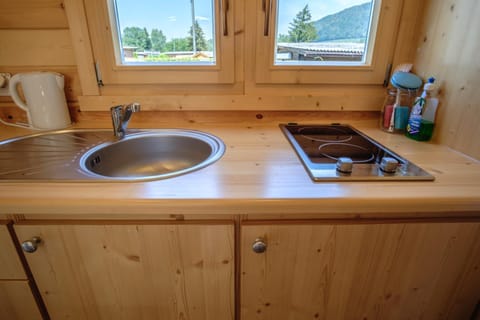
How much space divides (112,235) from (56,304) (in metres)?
0.32

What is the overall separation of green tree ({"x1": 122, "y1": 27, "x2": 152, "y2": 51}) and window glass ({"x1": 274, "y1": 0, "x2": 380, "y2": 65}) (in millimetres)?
559

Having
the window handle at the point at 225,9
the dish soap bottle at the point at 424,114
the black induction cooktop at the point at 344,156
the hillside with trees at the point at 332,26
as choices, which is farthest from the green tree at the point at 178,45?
the dish soap bottle at the point at 424,114

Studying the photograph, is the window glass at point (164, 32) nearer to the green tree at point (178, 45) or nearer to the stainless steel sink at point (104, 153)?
the green tree at point (178, 45)

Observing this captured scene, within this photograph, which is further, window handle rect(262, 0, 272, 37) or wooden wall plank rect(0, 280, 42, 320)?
window handle rect(262, 0, 272, 37)

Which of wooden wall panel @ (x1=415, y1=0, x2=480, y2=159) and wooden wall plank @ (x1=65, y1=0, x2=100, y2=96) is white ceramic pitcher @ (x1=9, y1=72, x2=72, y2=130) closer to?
wooden wall plank @ (x1=65, y1=0, x2=100, y2=96)

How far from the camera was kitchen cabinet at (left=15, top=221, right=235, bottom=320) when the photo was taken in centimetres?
62

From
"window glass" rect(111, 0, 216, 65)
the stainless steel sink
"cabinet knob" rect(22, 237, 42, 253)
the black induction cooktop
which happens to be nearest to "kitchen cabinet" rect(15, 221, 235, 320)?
"cabinet knob" rect(22, 237, 42, 253)

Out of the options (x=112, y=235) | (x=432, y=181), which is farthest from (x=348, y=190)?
(x=112, y=235)

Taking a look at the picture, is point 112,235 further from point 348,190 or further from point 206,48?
point 206,48

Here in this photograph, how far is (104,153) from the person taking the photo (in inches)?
37.4

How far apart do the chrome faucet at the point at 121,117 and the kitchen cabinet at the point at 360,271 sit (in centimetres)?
70

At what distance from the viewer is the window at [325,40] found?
1.04 metres

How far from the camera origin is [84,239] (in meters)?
0.63

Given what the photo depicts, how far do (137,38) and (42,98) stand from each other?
46 centimetres
